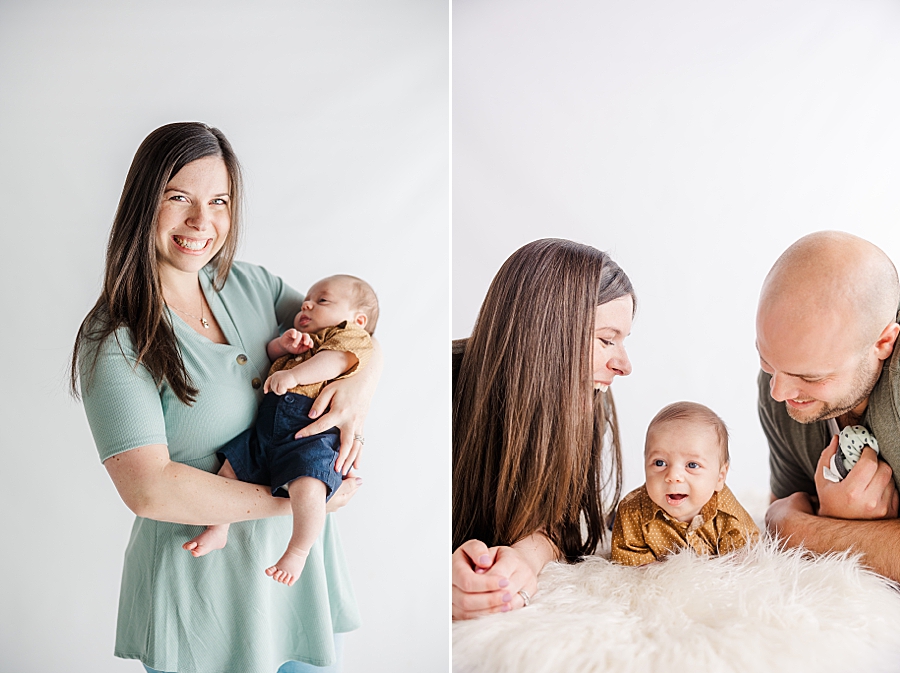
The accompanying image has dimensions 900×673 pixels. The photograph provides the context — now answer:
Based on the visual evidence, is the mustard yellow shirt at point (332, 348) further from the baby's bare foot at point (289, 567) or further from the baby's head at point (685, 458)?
the baby's head at point (685, 458)

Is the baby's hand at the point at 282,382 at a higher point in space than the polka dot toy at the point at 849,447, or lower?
higher

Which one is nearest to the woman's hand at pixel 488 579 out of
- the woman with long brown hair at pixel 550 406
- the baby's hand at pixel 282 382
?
the woman with long brown hair at pixel 550 406

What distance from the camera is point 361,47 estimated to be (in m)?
1.84

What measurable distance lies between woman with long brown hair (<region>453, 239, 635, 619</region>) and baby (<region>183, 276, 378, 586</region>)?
0.38 metres

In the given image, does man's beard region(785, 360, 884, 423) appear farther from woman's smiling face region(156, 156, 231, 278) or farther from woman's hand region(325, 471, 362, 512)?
woman's smiling face region(156, 156, 231, 278)

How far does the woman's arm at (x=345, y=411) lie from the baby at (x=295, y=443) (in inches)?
0.7

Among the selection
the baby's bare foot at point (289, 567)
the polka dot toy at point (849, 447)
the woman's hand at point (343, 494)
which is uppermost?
the polka dot toy at point (849, 447)

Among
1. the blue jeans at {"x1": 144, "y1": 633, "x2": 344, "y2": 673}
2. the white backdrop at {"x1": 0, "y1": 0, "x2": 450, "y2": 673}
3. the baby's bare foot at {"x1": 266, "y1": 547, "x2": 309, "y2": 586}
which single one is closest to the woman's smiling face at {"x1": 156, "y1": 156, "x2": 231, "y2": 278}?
the white backdrop at {"x1": 0, "y1": 0, "x2": 450, "y2": 673}

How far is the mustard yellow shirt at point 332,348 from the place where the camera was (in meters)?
1.59

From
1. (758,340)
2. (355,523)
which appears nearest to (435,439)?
(355,523)

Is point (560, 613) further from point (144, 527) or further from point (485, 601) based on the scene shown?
point (144, 527)

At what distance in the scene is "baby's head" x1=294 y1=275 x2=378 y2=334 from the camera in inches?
66.3

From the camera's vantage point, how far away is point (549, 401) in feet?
5.48

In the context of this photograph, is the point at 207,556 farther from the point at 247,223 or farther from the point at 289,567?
the point at 247,223
